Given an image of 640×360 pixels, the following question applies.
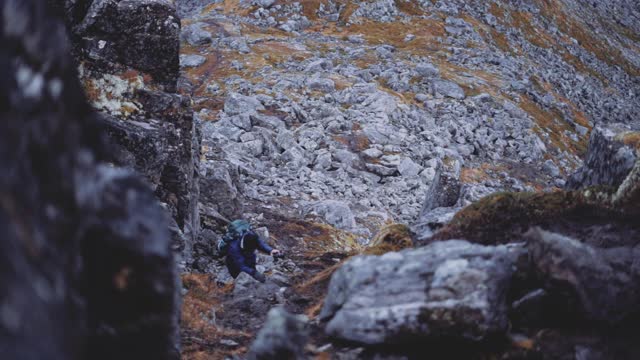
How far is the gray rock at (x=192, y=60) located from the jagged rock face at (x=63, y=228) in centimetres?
4817

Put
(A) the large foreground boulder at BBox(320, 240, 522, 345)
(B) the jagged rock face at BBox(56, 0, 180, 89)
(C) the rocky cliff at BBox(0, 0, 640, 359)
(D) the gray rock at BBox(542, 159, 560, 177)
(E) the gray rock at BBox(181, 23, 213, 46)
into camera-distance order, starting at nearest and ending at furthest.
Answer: (C) the rocky cliff at BBox(0, 0, 640, 359) → (A) the large foreground boulder at BBox(320, 240, 522, 345) → (B) the jagged rock face at BBox(56, 0, 180, 89) → (D) the gray rock at BBox(542, 159, 560, 177) → (E) the gray rock at BBox(181, 23, 213, 46)

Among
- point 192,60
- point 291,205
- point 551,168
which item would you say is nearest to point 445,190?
point 291,205

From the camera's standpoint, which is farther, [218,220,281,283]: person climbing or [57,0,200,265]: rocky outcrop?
[57,0,200,265]: rocky outcrop

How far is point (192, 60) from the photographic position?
5166 centimetres

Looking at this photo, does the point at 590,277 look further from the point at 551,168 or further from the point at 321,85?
the point at 551,168

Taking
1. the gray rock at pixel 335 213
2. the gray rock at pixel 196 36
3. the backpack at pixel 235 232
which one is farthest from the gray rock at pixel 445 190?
the gray rock at pixel 196 36

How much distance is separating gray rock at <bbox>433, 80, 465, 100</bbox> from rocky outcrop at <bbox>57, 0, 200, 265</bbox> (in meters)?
33.9

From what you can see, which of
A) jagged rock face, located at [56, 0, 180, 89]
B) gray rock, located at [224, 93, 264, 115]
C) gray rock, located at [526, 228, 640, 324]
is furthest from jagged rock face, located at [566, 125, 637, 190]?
gray rock, located at [224, 93, 264, 115]

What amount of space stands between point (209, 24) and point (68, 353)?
59.2 metres

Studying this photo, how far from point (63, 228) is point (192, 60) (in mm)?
49931

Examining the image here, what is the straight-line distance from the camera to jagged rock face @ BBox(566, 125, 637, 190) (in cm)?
1164

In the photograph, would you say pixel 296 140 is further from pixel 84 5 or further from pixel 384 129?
pixel 84 5

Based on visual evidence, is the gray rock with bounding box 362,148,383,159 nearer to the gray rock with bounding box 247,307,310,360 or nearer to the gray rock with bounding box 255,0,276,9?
the gray rock with bounding box 247,307,310,360

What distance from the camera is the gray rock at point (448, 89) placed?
48.4m
